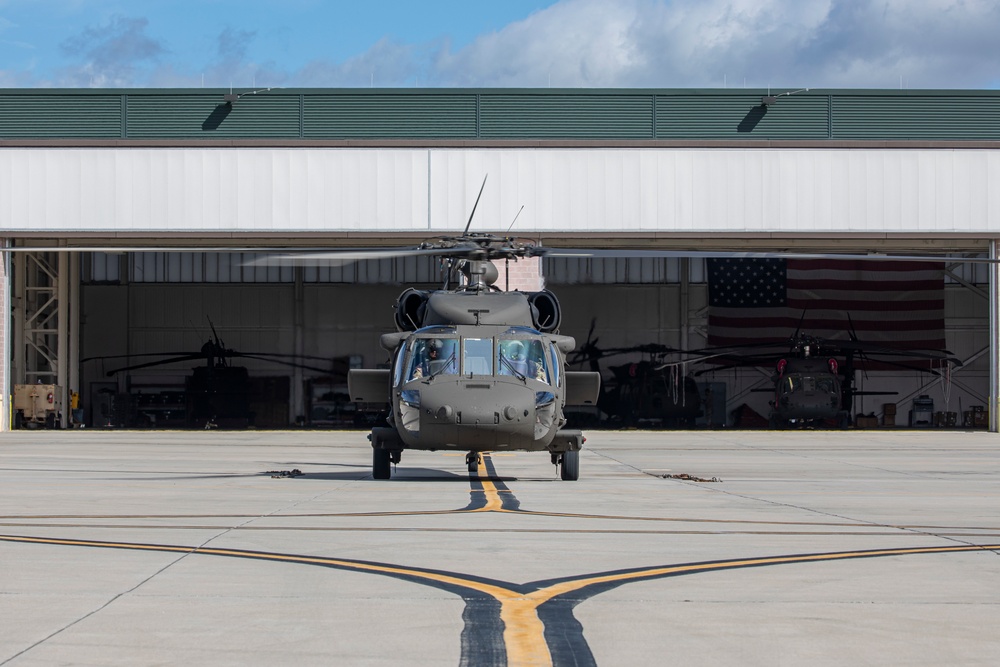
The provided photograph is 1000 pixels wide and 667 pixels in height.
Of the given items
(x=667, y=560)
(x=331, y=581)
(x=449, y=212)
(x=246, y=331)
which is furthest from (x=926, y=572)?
(x=246, y=331)

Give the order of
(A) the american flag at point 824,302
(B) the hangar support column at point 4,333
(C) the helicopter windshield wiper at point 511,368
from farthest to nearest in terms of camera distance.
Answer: (A) the american flag at point 824,302 → (B) the hangar support column at point 4,333 → (C) the helicopter windshield wiper at point 511,368

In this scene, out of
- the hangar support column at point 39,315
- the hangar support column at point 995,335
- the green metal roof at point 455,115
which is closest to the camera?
the hangar support column at point 995,335

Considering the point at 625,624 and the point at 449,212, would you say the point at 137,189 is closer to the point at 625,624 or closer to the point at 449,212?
the point at 449,212

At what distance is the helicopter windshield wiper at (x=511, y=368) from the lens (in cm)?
1651

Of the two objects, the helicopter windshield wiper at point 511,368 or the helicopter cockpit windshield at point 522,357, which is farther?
the helicopter cockpit windshield at point 522,357

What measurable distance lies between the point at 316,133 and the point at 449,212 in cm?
556

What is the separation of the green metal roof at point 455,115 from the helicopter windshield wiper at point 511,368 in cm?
2331

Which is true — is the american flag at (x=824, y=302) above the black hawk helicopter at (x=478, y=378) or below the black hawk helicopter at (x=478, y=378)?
above

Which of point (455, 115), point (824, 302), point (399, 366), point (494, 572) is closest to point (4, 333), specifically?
point (455, 115)

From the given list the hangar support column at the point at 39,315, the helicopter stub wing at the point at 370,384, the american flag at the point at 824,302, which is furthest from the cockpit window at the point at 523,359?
the american flag at the point at 824,302

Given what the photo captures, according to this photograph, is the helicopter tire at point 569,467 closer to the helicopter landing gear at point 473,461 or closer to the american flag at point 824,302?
the helicopter landing gear at point 473,461

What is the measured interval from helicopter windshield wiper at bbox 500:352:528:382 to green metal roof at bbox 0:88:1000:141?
76.5 ft

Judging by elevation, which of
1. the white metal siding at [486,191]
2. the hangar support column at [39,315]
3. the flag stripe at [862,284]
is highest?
the white metal siding at [486,191]

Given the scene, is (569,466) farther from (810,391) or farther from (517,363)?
(810,391)
